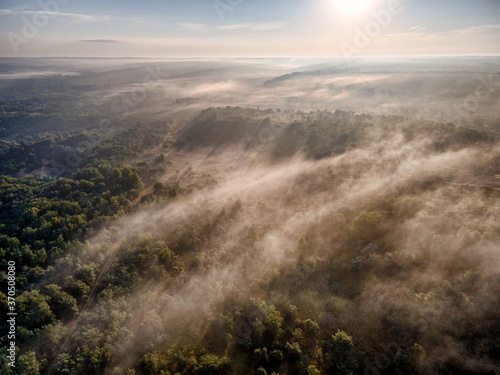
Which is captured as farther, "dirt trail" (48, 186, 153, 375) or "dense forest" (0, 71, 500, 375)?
"dirt trail" (48, 186, 153, 375)

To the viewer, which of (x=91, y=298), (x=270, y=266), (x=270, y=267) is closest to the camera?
(x=91, y=298)

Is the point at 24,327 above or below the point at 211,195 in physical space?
below

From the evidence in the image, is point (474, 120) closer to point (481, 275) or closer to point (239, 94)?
point (481, 275)

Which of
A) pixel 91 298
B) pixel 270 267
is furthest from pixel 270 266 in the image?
pixel 91 298

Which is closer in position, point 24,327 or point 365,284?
point 24,327

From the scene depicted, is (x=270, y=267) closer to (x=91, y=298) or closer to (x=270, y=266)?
(x=270, y=266)

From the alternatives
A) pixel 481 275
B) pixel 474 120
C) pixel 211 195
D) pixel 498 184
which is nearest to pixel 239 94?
pixel 474 120

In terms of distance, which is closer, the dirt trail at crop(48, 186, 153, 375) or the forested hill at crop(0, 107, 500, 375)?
the forested hill at crop(0, 107, 500, 375)

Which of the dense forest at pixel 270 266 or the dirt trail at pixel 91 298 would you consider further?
the dirt trail at pixel 91 298
